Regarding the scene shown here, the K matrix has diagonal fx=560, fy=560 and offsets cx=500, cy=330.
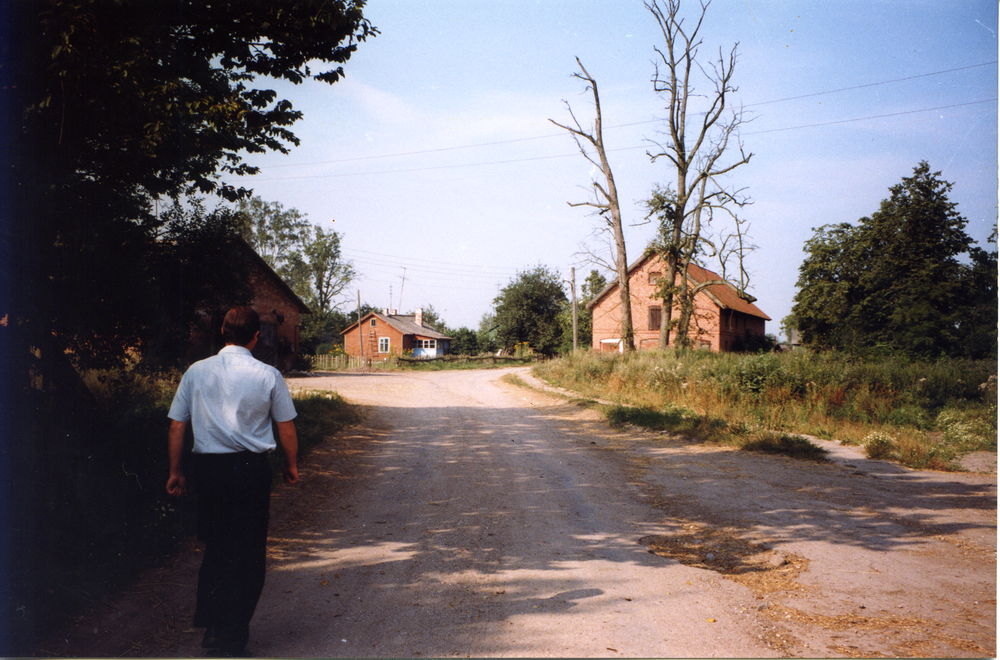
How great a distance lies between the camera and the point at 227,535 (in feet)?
10.2

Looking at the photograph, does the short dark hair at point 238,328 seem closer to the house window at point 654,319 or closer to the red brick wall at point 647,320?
the red brick wall at point 647,320

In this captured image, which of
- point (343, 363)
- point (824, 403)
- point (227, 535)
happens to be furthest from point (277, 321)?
point (227, 535)

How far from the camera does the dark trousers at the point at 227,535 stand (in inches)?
120

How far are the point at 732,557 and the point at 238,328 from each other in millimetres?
4121

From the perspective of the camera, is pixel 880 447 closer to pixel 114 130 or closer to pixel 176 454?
pixel 176 454

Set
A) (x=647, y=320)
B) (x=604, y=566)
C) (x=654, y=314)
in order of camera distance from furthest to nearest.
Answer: (x=647, y=320) < (x=654, y=314) < (x=604, y=566)

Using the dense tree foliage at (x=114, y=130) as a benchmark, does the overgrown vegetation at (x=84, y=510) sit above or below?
below

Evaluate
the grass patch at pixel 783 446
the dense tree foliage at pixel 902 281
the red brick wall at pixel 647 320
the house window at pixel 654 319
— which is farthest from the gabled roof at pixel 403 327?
the grass patch at pixel 783 446

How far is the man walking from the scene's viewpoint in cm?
305

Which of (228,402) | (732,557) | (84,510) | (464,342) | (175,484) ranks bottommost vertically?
(732,557)

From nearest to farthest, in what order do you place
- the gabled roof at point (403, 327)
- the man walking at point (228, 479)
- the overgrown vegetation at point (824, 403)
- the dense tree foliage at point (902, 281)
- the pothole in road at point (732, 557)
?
1. the man walking at point (228, 479)
2. the pothole in road at point (732, 557)
3. the overgrown vegetation at point (824, 403)
4. the dense tree foliage at point (902, 281)
5. the gabled roof at point (403, 327)

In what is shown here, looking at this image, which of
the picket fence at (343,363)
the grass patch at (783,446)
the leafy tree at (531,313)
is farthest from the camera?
the leafy tree at (531,313)

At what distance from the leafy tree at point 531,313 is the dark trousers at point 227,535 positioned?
52996 mm

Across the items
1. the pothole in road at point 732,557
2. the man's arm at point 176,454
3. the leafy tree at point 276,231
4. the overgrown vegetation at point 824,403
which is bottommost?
the pothole in road at point 732,557
